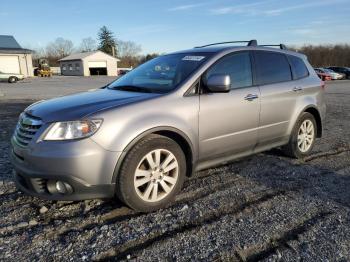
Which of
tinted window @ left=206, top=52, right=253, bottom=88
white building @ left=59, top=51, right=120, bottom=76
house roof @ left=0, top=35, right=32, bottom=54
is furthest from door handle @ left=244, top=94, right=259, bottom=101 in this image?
white building @ left=59, top=51, right=120, bottom=76

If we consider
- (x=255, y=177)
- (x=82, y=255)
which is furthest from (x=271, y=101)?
(x=82, y=255)

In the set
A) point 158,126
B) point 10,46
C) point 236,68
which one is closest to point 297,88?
point 236,68

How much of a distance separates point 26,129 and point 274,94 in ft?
10.7

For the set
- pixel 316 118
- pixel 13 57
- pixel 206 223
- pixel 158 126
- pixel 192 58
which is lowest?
pixel 206 223

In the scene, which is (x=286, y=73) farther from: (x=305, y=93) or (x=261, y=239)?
(x=261, y=239)

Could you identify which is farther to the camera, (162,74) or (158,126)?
(162,74)

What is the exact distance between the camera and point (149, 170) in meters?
3.67

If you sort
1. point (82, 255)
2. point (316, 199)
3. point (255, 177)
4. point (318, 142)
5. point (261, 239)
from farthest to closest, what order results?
point (318, 142) → point (255, 177) → point (316, 199) → point (261, 239) → point (82, 255)

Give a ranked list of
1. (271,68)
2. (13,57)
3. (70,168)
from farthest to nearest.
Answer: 1. (13,57)
2. (271,68)
3. (70,168)

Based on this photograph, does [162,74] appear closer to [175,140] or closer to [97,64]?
[175,140]

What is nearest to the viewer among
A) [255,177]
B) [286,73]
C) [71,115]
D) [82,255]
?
[82,255]

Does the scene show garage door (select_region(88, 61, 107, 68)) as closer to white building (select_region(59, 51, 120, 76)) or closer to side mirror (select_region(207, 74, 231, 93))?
white building (select_region(59, 51, 120, 76))

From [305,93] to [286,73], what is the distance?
0.49 meters

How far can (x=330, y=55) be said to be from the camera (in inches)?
2525
